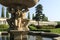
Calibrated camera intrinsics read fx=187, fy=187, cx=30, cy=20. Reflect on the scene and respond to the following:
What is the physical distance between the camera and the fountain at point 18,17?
317 inches

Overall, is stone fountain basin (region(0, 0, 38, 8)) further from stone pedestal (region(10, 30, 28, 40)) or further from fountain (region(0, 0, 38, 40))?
stone pedestal (region(10, 30, 28, 40))

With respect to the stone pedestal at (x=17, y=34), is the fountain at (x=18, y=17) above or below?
above

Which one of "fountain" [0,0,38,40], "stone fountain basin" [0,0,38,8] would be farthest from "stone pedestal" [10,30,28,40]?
"stone fountain basin" [0,0,38,8]

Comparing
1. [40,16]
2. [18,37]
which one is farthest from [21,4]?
[40,16]

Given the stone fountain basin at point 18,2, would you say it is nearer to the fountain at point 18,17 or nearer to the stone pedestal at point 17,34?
the fountain at point 18,17

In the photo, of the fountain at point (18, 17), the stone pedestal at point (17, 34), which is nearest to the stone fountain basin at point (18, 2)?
the fountain at point (18, 17)

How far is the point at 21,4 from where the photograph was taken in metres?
8.30

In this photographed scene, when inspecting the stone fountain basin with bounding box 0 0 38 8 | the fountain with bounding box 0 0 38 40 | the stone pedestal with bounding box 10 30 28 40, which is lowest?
the stone pedestal with bounding box 10 30 28 40

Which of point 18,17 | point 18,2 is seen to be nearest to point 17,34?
point 18,17

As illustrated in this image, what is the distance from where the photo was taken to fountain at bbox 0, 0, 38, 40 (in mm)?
8055

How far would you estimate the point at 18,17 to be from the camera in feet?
27.0

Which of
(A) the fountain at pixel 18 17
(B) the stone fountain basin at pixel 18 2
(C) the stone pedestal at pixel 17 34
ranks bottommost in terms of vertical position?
(C) the stone pedestal at pixel 17 34

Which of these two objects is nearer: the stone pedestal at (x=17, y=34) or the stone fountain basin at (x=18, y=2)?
the stone pedestal at (x=17, y=34)

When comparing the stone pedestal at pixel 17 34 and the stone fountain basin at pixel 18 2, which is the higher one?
the stone fountain basin at pixel 18 2
